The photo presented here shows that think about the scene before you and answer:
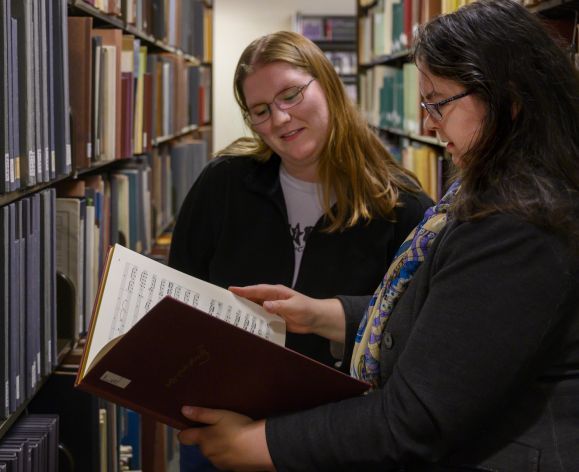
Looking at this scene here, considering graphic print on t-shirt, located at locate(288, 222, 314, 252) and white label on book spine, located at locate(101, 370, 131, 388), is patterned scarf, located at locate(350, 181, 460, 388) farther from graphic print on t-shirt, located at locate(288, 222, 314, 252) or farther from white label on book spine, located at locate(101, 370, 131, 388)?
graphic print on t-shirt, located at locate(288, 222, 314, 252)

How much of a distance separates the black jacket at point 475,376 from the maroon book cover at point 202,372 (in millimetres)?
62

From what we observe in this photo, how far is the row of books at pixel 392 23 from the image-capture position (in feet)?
11.5

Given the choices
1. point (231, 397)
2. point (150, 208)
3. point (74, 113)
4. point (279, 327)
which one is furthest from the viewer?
point (150, 208)

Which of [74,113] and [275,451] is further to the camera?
[74,113]

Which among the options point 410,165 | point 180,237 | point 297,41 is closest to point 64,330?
point 180,237

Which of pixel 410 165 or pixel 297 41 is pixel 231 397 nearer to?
pixel 297 41

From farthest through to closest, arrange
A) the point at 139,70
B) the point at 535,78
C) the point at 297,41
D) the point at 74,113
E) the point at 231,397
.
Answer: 1. the point at 139,70
2. the point at 74,113
3. the point at 297,41
4. the point at 231,397
5. the point at 535,78

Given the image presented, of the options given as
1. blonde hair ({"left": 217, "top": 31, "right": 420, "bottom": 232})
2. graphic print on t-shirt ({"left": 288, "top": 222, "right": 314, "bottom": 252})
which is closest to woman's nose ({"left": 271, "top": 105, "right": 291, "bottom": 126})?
blonde hair ({"left": 217, "top": 31, "right": 420, "bottom": 232})

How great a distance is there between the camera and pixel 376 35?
5418 millimetres

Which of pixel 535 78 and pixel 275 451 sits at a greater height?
pixel 535 78

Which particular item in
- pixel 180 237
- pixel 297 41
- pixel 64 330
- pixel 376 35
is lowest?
pixel 64 330

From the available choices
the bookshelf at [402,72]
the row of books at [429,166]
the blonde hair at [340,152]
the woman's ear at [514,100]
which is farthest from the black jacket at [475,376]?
the row of books at [429,166]

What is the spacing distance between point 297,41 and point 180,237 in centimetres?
50

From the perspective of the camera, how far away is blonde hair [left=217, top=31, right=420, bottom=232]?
1.89 meters
